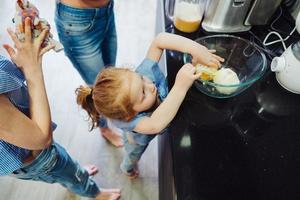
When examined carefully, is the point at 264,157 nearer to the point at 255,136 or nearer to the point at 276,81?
the point at 255,136

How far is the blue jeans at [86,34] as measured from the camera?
0.87 m

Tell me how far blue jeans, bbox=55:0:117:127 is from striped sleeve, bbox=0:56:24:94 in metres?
0.31

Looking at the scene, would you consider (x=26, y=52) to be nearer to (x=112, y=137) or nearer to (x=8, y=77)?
(x=8, y=77)

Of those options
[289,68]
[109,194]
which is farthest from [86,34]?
[109,194]

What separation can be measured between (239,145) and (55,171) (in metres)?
0.59

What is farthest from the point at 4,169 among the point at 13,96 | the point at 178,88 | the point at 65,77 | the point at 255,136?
the point at 65,77

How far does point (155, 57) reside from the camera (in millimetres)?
798

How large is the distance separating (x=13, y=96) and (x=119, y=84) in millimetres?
266

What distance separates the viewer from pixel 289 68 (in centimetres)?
69

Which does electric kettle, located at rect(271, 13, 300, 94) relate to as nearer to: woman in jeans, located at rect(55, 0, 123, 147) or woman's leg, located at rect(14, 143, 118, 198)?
woman in jeans, located at rect(55, 0, 123, 147)

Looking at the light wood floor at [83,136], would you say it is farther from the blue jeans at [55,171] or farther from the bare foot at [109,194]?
the blue jeans at [55,171]

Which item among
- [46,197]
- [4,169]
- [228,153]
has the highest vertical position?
[228,153]

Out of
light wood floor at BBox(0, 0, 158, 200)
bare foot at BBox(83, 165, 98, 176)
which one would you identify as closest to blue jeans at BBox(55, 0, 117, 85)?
light wood floor at BBox(0, 0, 158, 200)

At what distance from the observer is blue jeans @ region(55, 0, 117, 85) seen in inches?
34.2
